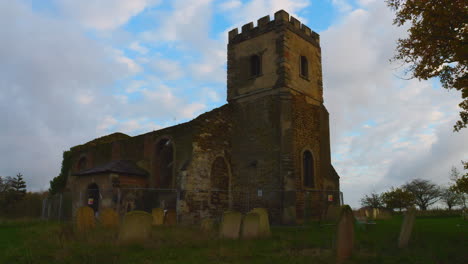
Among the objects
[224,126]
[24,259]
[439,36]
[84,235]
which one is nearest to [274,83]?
[224,126]

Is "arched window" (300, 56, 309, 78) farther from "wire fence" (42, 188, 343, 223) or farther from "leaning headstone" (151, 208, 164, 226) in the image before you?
"leaning headstone" (151, 208, 164, 226)

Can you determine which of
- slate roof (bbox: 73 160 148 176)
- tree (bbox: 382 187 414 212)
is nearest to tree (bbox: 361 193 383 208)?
tree (bbox: 382 187 414 212)

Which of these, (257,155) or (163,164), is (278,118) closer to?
(257,155)

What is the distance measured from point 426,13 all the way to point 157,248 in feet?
32.4

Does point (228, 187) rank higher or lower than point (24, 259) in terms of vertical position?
higher

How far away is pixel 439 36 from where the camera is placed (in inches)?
446

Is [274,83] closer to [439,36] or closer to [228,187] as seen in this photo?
[228,187]

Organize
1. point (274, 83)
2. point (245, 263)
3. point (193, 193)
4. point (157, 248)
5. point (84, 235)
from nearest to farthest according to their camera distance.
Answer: point (245, 263) → point (157, 248) → point (84, 235) → point (193, 193) → point (274, 83)

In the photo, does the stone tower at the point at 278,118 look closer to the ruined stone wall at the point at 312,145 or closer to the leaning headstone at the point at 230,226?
the ruined stone wall at the point at 312,145

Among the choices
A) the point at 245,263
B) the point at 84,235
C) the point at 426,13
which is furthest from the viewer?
the point at 426,13

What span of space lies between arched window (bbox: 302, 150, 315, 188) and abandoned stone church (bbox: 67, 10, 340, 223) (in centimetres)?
5

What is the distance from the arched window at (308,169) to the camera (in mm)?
18770

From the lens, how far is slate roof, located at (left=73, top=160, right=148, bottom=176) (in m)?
19.0

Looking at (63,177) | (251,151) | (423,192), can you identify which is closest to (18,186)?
(63,177)
